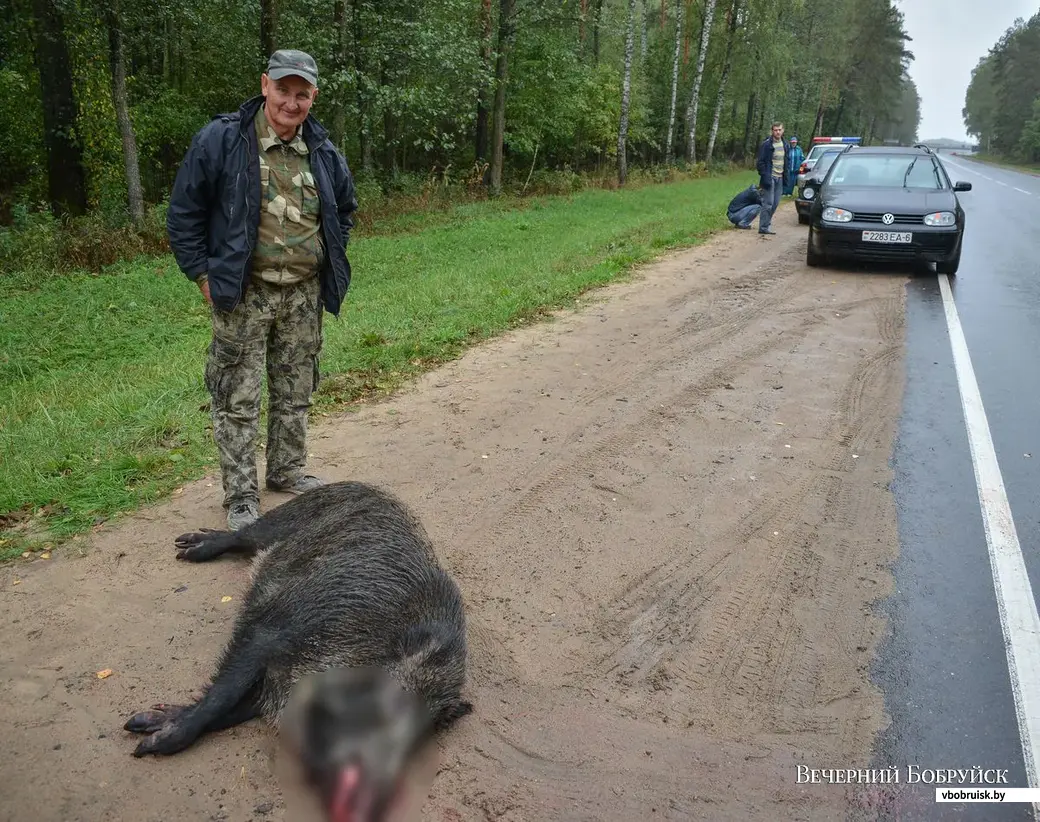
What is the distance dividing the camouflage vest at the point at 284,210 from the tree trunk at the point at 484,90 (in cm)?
1500

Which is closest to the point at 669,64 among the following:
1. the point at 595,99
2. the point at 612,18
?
the point at 612,18

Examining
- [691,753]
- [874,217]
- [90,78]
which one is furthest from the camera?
[90,78]

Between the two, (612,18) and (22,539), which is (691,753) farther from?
(612,18)

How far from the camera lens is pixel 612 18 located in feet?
116

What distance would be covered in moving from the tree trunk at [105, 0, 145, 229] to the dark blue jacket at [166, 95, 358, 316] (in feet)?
36.9

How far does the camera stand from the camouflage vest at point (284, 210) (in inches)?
154

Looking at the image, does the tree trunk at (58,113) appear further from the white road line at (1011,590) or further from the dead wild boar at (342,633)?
the white road line at (1011,590)

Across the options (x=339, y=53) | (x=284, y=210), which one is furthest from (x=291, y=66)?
(x=339, y=53)

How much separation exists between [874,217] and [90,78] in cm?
1526

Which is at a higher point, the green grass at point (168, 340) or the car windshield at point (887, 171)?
the car windshield at point (887, 171)

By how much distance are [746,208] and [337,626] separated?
1576 cm

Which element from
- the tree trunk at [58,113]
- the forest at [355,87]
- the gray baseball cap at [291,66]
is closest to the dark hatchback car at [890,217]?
the forest at [355,87]

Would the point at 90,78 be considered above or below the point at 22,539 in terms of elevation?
above

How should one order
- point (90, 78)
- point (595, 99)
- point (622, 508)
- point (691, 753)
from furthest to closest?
point (595, 99)
point (90, 78)
point (622, 508)
point (691, 753)
